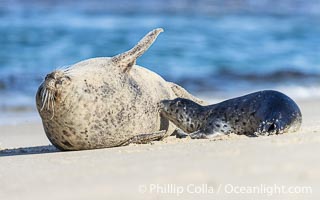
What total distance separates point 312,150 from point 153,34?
6.33ft

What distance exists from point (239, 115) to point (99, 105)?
3.80 feet

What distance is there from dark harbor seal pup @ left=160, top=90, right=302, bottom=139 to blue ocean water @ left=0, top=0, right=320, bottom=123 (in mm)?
2972

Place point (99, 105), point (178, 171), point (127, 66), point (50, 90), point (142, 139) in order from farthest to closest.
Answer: point (127, 66) → point (142, 139) → point (99, 105) → point (50, 90) → point (178, 171)

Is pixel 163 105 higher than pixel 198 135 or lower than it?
A: higher

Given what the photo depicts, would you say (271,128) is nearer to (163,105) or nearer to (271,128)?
(271,128)

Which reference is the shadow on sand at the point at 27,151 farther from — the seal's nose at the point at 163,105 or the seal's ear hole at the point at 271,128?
the seal's ear hole at the point at 271,128

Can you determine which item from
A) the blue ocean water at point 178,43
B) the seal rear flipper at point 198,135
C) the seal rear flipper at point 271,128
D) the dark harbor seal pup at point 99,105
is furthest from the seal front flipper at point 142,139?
the blue ocean water at point 178,43

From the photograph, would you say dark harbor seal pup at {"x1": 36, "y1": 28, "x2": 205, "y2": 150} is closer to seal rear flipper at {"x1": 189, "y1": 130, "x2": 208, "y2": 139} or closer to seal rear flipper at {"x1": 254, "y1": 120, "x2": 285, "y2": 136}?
seal rear flipper at {"x1": 189, "y1": 130, "x2": 208, "y2": 139}

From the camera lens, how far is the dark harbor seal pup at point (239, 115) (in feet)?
19.8

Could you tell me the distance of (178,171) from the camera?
15.0ft

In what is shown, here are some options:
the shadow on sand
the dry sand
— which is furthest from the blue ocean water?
the dry sand

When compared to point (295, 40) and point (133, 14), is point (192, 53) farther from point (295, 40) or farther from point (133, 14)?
point (133, 14)

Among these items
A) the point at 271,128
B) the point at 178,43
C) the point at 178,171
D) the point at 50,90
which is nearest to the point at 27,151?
the point at 50,90

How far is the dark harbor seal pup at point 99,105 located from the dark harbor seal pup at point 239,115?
0.28m
